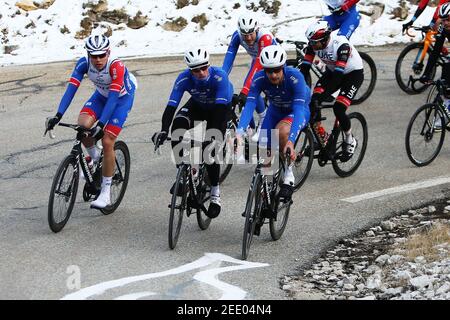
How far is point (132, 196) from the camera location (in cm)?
988

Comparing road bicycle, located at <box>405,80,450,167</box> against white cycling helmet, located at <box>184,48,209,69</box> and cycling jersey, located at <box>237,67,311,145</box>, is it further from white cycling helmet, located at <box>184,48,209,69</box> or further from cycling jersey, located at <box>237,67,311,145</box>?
white cycling helmet, located at <box>184,48,209,69</box>

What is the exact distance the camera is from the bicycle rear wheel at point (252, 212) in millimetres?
7512

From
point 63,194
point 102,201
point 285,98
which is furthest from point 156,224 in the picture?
point 285,98

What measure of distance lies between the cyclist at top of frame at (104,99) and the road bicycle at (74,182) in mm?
123

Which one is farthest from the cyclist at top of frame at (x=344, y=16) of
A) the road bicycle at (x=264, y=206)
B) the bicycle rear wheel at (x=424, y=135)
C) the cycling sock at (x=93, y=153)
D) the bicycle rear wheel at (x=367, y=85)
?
the cycling sock at (x=93, y=153)

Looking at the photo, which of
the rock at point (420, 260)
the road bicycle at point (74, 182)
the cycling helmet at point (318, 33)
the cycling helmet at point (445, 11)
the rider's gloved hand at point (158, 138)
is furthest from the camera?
the cycling helmet at point (445, 11)

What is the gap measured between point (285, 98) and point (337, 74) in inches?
74.7

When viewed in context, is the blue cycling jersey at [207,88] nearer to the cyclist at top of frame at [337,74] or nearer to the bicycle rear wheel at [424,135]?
the cyclist at top of frame at [337,74]

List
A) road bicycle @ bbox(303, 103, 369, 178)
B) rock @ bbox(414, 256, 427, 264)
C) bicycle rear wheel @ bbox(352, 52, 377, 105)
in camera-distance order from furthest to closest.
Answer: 1. bicycle rear wheel @ bbox(352, 52, 377, 105)
2. road bicycle @ bbox(303, 103, 369, 178)
3. rock @ bbox(414, 256, 427, 264)

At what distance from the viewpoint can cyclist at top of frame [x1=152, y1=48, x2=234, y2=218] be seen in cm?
823

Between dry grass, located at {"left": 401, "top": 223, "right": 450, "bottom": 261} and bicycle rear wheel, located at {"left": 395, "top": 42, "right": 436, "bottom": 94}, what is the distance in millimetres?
6237

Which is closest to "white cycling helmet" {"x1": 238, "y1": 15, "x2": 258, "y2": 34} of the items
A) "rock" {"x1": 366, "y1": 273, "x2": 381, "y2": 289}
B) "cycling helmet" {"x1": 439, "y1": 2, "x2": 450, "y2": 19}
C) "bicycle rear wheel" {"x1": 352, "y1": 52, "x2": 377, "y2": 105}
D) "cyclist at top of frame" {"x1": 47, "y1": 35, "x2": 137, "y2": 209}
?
"cyclist at top of frame" {"x1": 47, "y1": 35, "x2": 137, "y2": 209}

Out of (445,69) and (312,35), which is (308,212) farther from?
(445,69)

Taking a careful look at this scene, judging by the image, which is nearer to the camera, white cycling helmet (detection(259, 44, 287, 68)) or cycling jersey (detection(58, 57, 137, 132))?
white cycling helmet (detection(259, 44, 287, 68))
